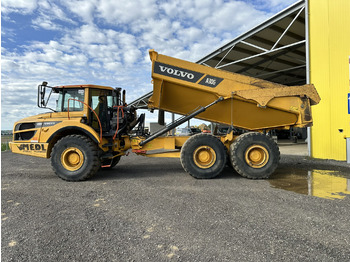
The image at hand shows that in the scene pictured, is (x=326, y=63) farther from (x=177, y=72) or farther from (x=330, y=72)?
(x=177, y=72)

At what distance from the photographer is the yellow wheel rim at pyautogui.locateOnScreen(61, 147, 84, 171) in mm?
5582

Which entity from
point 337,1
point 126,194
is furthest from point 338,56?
point 126,194

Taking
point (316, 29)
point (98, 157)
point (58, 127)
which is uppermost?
point (316, 29)

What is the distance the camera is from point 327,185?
195 inches

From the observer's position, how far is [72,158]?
5.66 m

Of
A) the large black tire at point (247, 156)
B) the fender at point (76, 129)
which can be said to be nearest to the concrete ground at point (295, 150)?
the large black tire at point (247, 156)

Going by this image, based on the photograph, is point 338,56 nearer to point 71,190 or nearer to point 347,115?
point 347,115

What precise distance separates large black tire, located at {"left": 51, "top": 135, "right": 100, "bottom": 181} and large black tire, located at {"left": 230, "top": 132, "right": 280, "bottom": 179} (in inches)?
Answer: 141

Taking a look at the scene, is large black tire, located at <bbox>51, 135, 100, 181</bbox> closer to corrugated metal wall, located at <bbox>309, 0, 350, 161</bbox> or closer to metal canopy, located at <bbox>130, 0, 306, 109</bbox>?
metal canopy, located at <bbox>130, 0, 306, 109</bbox>

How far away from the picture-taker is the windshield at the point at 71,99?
5.86 m

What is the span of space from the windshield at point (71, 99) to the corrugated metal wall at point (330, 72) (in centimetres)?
850

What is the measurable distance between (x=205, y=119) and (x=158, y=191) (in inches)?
112

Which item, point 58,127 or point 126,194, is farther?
point 58,127

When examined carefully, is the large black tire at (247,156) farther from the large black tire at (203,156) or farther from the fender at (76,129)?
the fender at (76,129)
